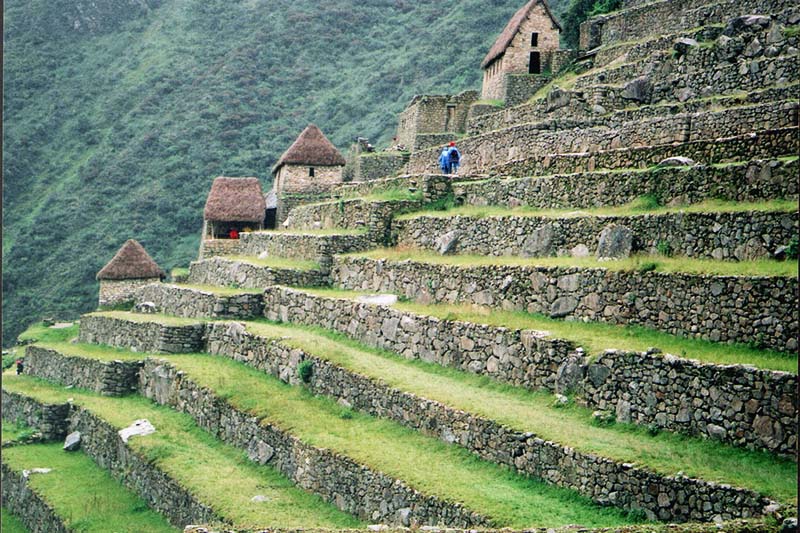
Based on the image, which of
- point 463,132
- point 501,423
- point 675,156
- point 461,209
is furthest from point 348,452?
point 463,132

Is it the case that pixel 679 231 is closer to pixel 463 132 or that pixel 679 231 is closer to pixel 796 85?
pixel 796 85

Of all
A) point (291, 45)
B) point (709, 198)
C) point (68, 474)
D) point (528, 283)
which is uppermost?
point (291, 45)

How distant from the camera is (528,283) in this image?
20609 mm

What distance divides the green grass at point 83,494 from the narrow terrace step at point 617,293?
270 inches

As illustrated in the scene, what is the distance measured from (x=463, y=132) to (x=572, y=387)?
81.3ft

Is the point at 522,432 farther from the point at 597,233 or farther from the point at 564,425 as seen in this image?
the point at 597,233

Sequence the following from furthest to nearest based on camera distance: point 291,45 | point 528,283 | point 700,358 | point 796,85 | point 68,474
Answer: point 291,45
point 68,474
point 796,85
point 528,283
point 700,358

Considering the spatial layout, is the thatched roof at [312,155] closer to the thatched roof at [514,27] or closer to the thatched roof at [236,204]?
the thatched roof at [236,204]

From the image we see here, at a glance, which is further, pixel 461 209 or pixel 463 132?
pixel 463 132

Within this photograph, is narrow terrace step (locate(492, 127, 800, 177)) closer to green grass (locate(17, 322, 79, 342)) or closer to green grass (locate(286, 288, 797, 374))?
green grass (locate(286, 288, 797, 374))

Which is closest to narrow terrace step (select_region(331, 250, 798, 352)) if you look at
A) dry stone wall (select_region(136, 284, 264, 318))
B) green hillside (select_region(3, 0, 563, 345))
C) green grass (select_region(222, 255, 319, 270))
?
green grass (select_region(222, 255, 319, 270))

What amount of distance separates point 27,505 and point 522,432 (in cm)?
1444

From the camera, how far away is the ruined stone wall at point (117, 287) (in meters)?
40.9

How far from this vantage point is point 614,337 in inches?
699
